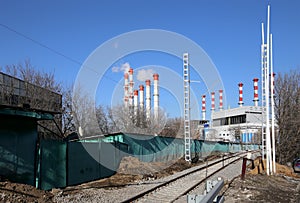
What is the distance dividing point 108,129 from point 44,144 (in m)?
16.7

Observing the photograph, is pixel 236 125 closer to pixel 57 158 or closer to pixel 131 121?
pixel 131 121

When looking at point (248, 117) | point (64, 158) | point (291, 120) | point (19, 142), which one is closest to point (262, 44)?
point (291, 120)

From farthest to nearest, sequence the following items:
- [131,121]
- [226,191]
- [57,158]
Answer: [131,121]
[57,158]
[226,191]

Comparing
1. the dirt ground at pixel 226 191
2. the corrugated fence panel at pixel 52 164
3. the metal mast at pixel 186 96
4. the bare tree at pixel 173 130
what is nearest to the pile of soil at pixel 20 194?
the dirt ground at pixel 226 191

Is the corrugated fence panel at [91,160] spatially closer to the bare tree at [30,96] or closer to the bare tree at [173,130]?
the bare tree at [30,96]

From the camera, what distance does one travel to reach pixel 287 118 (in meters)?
26.5

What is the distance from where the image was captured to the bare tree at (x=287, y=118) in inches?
1038

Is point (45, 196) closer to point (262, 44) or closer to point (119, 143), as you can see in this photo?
point (119, 143)

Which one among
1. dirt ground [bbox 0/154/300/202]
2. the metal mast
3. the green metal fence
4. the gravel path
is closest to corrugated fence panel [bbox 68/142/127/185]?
the green metal fence

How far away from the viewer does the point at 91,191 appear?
1284cm

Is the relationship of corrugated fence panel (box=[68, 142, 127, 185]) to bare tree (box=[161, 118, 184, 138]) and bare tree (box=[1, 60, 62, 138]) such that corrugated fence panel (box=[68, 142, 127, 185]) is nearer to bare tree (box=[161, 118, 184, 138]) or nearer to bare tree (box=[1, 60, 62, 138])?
bare tree (box=[1, 60, 62, 138])

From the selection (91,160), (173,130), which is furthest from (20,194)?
(173,130)

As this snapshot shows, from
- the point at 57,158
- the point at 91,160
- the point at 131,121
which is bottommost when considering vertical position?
the point at 91,160

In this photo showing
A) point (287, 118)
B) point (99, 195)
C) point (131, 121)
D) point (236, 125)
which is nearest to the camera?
point (99, 195)
